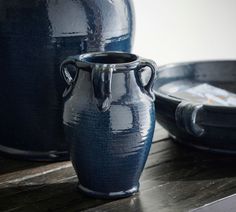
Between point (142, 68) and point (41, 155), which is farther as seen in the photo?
point (41, 155)

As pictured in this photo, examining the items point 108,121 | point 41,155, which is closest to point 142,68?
point 108,121

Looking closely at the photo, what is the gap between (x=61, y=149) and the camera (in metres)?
0.79

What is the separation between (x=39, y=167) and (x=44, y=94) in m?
0.11

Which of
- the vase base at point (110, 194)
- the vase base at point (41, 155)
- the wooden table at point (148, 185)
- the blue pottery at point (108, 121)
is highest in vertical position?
the blue pottery at point (108, 121)

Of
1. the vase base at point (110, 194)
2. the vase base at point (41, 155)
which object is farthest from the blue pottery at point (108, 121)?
the vase base at point (41, 155)

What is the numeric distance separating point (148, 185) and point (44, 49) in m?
0.24

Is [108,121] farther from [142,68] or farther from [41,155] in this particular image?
[41,155]

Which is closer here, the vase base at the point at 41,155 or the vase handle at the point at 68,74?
the vase handle at the point at 68,74

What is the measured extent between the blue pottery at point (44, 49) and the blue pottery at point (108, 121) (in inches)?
2.3

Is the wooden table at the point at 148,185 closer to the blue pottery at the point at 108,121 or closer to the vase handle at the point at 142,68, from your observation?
the blue pottery at the point at 108,121

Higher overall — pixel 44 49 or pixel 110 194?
pixel 44 49

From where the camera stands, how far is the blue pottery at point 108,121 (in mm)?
623

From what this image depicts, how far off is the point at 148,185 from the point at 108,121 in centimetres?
14

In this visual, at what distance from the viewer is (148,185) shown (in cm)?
71
